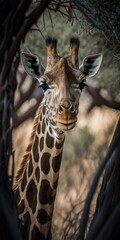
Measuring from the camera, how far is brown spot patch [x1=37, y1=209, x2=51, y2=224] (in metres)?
2.68

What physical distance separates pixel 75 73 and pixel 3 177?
988 mm

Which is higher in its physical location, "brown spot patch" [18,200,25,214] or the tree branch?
the tree branch

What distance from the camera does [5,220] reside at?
6.30 feet

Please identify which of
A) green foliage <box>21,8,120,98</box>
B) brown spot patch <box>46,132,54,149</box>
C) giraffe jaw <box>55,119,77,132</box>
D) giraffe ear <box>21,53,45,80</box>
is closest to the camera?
giraffe jaw <box>55,119,77,132</box>

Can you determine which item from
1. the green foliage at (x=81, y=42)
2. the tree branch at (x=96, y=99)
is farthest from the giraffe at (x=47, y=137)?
the tree branch at (x=96, y=99)

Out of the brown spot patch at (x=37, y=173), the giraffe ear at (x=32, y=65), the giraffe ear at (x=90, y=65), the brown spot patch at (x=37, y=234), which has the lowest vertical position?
the brown spot patch at (x=37, y=234)

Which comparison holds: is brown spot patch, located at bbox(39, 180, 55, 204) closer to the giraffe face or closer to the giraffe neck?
the giraffe neck

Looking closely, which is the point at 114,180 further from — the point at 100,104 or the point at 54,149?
the point at 100,104

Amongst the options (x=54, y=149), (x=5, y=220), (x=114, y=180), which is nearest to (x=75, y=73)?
(x=54, y=149)

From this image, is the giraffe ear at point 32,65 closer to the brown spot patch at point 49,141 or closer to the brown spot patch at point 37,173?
the brown spot patch at point 49,141

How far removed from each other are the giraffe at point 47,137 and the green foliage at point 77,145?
752 mm

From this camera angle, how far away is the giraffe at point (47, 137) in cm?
265

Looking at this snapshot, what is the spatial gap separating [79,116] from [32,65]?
0.69 m

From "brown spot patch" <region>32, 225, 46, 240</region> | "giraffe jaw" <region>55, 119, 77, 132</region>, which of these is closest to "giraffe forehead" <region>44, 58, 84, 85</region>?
"giraffe jaw" <region>55, 119, 77, 132</region>
